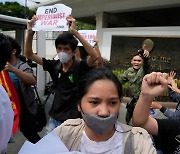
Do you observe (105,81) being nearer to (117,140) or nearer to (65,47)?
(117,140)

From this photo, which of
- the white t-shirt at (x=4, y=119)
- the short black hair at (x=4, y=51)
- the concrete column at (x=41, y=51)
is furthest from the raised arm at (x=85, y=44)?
the concrete column at (x=41, y=51)

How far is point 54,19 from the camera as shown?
2.86m

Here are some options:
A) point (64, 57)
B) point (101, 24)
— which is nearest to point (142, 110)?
point (64, 57)

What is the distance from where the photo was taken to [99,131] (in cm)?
131

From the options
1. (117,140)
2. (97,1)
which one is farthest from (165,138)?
(97,1)

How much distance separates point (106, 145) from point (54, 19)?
1.90 meters

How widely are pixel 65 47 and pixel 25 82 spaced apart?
0.54m

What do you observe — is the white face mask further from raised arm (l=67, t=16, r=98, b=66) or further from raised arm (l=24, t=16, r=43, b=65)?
raised arm (l=24, t=16, r=43, b=65)

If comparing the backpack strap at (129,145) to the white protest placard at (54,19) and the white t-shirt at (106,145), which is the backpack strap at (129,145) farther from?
the white protest placard at (54,19)

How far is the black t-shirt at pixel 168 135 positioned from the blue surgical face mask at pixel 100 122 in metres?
0.42

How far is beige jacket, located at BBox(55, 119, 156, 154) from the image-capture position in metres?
1.22

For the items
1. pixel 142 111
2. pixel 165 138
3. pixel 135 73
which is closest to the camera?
pixel 142 111

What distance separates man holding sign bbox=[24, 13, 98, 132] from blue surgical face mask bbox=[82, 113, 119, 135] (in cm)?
120

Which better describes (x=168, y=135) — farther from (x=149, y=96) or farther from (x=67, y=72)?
(x=67, y=72)
